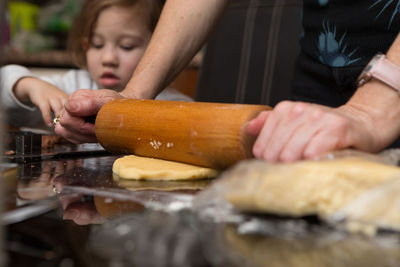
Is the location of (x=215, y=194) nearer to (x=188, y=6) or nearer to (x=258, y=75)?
(x=188, y=6)

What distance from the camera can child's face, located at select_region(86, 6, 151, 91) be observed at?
1.72 m

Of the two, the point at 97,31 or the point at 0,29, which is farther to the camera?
the point at 97,31

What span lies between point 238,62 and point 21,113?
92 cm

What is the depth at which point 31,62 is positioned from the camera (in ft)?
9.67

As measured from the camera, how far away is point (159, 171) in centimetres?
73

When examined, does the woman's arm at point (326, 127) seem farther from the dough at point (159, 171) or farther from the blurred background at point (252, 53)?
the blurred background at point (252, 53)

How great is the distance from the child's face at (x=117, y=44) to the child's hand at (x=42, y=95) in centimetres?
29

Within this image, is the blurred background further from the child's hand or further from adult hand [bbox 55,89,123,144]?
adult hand [bbox 55,89,123,144]

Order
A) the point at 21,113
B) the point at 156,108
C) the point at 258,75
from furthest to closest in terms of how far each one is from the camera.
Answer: the point at 258,75 < the point at 21,113 < the point at 156,108

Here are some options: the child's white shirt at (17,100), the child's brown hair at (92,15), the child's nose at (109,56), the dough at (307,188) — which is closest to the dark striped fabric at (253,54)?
the child's white shirt at (17,100)

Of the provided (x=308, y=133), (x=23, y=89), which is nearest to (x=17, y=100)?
(x=23, y=89)

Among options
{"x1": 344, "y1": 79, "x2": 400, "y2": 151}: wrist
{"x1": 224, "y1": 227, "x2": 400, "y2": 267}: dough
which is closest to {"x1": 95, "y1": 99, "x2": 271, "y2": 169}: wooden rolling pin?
{"x1": 344, "y1": 79, "x2": 400, "y2": 151}: wrist

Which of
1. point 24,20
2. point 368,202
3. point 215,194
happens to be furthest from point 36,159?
point 24,20

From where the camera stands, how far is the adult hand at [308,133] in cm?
57
